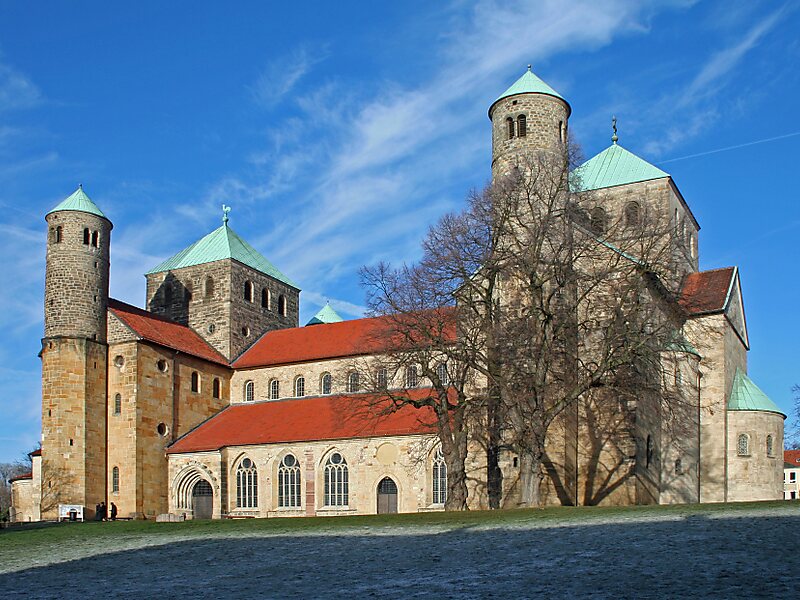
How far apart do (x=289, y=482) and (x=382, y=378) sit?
842 cm

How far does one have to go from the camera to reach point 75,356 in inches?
1826

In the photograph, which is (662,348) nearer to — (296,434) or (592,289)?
(592,289)

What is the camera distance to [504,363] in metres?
33.5

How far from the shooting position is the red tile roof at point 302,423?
43594 mm

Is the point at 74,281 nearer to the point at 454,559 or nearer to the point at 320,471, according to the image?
the point at 320,471

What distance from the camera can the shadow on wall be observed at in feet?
45.2

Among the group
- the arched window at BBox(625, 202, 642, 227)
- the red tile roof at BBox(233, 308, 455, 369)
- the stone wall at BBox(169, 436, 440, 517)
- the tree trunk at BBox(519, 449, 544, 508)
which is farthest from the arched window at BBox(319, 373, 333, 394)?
the tree trunk at BBox(519, 449, 544, 508)

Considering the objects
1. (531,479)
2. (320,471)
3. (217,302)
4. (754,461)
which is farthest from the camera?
(217,302)

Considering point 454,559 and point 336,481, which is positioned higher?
point 454,559

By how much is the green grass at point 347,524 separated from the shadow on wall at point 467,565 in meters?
1.27

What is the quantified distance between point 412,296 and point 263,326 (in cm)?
2348

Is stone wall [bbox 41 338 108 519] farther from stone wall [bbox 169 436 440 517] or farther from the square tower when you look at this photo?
the square tower

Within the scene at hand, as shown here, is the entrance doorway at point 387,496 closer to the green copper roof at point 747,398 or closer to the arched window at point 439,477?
the arched window at point 439,477

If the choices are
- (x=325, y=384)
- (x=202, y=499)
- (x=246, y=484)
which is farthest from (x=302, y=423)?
(x=202, y=499)
